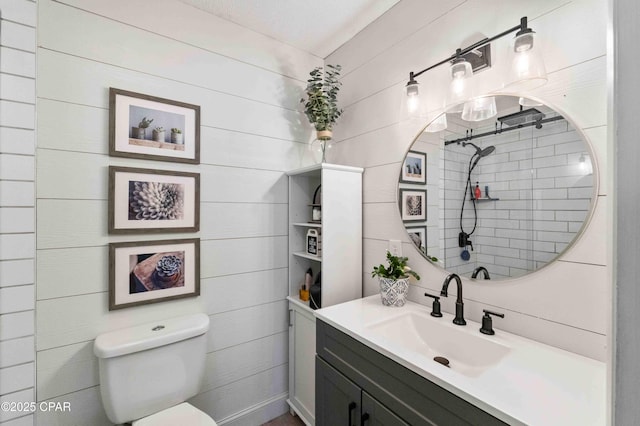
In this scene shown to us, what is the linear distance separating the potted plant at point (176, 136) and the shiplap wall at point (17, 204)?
53cm

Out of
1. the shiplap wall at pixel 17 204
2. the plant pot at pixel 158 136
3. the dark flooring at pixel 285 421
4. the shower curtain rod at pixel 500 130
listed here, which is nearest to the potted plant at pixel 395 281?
the shower curtain rod at pixel 500 130

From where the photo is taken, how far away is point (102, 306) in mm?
1312

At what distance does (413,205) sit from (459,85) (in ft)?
1.96

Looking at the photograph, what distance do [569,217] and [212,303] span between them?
1.73 metres

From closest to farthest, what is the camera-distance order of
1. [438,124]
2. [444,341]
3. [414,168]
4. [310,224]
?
1. [444,341]
2. [438,124]
3. [414,168]
4. [310,224]

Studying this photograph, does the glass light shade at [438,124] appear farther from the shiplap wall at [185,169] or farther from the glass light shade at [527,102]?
the shiplap wall at [185,169]

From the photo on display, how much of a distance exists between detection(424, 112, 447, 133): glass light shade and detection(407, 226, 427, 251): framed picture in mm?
498

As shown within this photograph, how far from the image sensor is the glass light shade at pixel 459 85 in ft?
3.82

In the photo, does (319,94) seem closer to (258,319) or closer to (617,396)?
(258,319)

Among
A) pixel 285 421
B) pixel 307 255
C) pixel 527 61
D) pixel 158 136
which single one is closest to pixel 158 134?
pixel 158 136

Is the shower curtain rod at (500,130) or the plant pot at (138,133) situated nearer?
the shower curtain rod at (500,130)

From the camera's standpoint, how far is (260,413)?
1.75 meters

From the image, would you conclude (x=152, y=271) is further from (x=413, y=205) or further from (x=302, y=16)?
(x=302, y=16)

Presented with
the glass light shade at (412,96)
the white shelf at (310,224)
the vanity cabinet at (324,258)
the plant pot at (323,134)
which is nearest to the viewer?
the glass light shade at (412,96)
